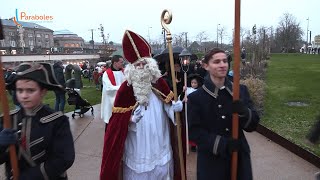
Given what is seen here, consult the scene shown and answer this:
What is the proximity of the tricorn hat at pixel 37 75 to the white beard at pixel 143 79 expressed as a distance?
1537mm

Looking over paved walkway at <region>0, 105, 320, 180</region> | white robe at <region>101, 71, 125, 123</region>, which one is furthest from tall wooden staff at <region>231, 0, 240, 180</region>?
white robe at <region>101, 71, 125, 123</region>

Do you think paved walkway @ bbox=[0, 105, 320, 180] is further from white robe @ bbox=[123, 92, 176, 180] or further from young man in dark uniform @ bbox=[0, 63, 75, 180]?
young man in dark uniform @ bbox=[0, 63, 75, 180]

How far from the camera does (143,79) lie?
4.07 meters

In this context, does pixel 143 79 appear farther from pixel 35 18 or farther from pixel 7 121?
pixel 35 18

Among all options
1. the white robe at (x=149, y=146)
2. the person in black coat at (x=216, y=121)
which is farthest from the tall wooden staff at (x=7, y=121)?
the white robe at (x=149, y=146)

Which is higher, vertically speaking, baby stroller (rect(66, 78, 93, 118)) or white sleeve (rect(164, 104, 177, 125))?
white sleeve (rect(164, 104, 177, 125))

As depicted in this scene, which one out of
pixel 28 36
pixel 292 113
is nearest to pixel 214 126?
pixel 292 113

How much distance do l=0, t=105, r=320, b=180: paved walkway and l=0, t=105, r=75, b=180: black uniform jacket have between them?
3.00 meters

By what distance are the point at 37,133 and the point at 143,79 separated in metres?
1.86

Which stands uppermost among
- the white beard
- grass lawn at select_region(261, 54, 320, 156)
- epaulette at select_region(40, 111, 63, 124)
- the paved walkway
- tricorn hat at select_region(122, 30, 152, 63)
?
tricorn hat at select_region(122, 30, 152, 63)

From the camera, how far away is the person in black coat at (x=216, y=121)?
2926 millimetres

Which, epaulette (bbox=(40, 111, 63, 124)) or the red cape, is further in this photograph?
the red cape

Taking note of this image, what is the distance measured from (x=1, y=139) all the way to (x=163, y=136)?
2.13 m

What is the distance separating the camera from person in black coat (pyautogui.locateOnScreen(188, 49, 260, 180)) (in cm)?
293
